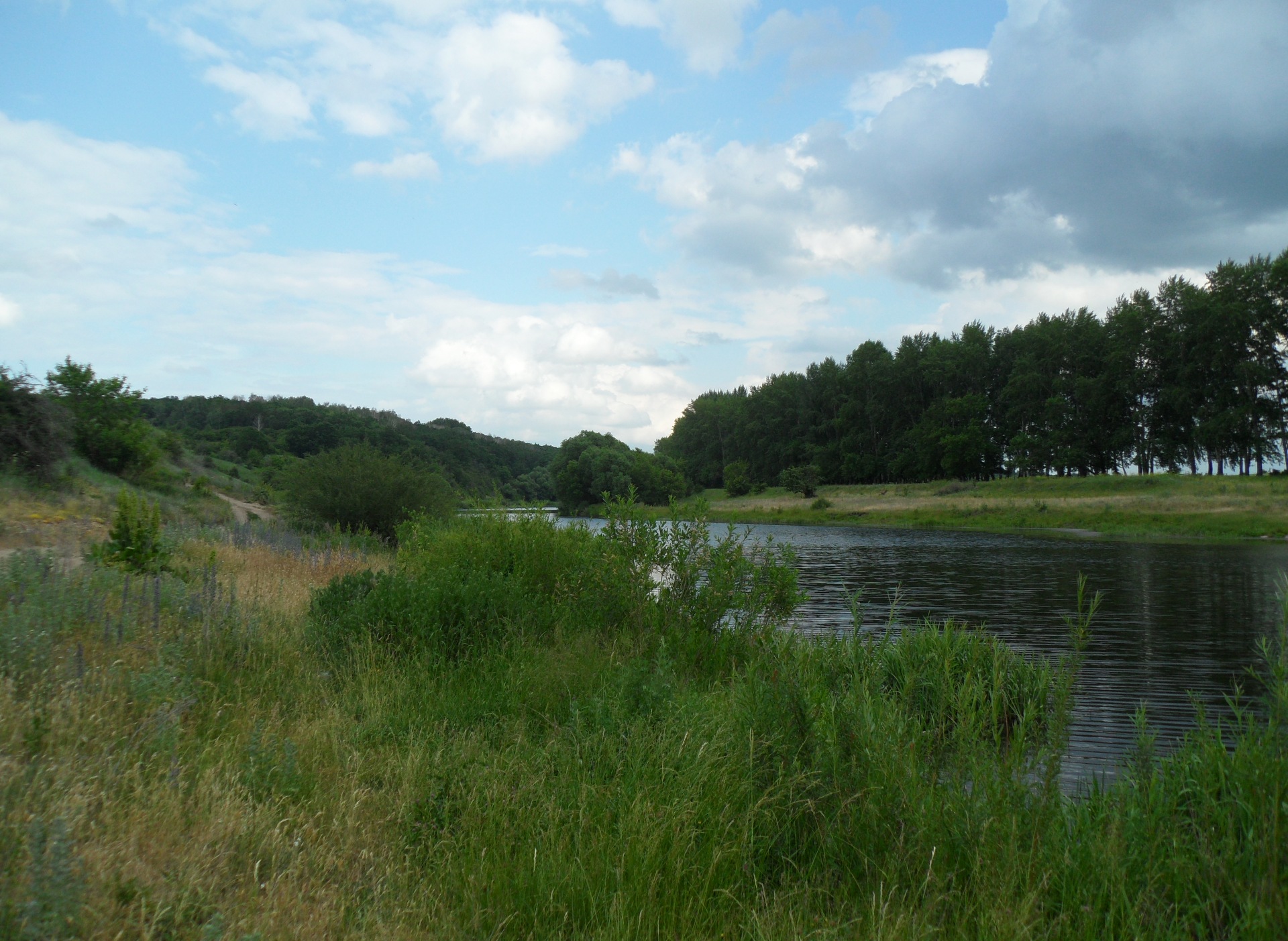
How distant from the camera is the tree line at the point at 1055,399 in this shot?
2454 inches

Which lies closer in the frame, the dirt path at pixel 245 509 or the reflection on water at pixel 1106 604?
the reflection on water at pixel 1106 604

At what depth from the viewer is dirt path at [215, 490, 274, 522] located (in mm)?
28875

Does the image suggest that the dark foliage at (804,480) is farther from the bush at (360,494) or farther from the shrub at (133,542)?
the shrub at (133,542)

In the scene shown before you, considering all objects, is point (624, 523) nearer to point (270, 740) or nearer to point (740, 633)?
point (740, 633)

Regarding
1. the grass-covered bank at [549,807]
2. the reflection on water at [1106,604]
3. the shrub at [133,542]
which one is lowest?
the reflection on water at [1106,604]

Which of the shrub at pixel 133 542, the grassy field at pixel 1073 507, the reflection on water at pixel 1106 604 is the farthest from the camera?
the grassy field at pixel 1073 507

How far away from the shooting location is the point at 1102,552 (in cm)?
3142

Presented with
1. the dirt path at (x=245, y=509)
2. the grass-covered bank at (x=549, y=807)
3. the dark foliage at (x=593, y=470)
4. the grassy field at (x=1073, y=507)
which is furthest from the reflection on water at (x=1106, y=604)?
the dirt path at (x=245, y=509)

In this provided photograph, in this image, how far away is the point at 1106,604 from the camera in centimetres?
1838

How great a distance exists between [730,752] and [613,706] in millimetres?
895

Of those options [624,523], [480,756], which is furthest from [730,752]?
[624,523]

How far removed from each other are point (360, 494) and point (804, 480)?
217 feet

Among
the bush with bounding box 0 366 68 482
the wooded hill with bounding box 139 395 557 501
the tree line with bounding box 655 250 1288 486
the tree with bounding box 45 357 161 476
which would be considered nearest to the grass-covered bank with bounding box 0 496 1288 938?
the bush with bounding box 0 366 68 482

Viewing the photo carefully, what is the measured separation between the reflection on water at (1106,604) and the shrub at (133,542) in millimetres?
8237
